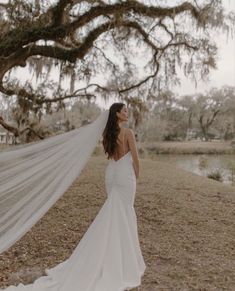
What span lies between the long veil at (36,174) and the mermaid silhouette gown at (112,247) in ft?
1.17

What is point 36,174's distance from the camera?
4.11 metres

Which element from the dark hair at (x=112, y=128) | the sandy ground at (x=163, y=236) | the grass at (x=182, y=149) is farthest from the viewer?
the grass at (x=182, y=149)

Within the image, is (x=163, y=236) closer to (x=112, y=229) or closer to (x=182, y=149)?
(x=112, y=229)

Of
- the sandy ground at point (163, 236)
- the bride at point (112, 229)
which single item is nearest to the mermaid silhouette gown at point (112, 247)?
the bride at point (112, 229)

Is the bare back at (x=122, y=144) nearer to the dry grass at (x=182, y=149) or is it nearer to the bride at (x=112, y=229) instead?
the bride at (x=112, y=229)

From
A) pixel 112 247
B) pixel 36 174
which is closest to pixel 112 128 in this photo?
pixel 36 174

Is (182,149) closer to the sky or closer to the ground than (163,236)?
closer to the ground

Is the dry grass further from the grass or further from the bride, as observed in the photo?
the bride

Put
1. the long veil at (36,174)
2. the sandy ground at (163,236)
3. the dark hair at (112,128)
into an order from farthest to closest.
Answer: the sandy ground at (163,236)
the dark hair at (112,128)
the long veil at (36,174)

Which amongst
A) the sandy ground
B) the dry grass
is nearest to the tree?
the sandy ground

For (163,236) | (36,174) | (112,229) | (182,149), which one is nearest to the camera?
(36,174)

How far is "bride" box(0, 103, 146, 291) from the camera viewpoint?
4.08 metres

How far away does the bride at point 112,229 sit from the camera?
4.08 m

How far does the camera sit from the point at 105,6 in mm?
6566
